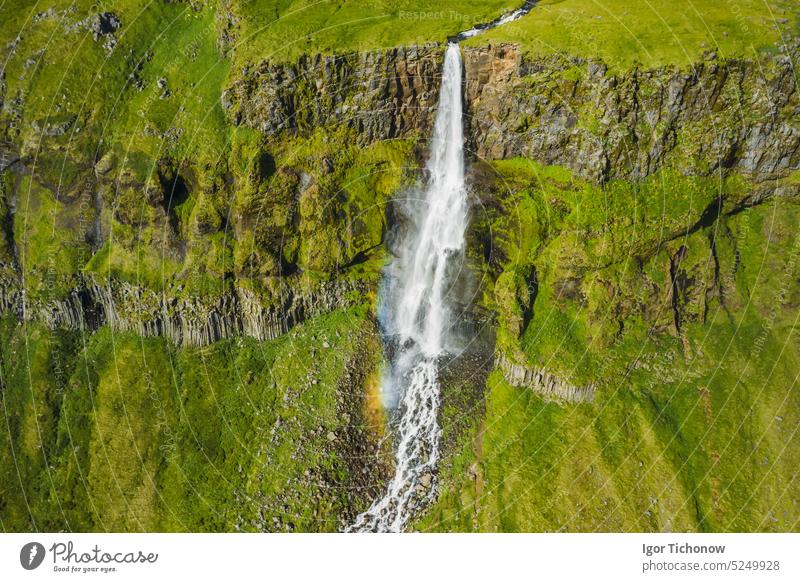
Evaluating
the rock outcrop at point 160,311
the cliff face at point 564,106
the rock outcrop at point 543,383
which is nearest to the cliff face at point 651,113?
the cliff face at point 564,106

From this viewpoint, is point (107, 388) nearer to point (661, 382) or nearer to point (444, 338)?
point (444, 338)

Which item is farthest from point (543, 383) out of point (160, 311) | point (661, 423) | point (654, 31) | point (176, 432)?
point (160, 311)

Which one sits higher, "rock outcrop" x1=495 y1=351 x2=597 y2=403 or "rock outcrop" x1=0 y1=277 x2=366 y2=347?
"rock outcrop" x1=0 y1=277 x2=366 y2=347

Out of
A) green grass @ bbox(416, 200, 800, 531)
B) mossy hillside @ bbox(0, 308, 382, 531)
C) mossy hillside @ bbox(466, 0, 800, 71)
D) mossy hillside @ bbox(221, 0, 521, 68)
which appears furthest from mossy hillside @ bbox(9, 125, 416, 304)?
green grass @ bbox(416, 200, 800, 531)

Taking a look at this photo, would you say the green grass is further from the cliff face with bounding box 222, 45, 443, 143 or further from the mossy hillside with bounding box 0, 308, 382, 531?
the cliff face with bounding box 222, 45, 443, 143

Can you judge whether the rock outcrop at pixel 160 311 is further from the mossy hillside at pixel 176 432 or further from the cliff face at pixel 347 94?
the cliff face at pixel 347 94

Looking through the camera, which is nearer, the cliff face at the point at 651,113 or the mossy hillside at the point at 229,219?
the cliff face at the point at 651,113
